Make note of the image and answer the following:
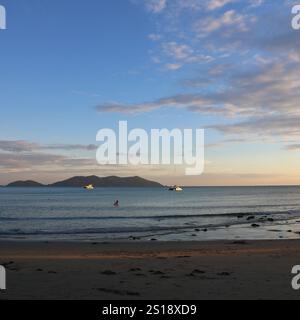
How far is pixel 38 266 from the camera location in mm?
15188

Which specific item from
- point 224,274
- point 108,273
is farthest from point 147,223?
point 224,274

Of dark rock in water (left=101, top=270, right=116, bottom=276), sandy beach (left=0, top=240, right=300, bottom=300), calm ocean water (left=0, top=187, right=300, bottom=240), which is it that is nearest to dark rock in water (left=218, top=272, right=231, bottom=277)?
sandy beach (left=0, top=240, right=300, bottom=300)

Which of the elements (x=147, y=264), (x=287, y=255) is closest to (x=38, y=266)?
(x=147, y=264)

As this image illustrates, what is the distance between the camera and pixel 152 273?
13430 millimetres

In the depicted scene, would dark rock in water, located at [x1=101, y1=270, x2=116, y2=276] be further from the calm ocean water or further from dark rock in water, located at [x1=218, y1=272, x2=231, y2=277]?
the calm ocean water

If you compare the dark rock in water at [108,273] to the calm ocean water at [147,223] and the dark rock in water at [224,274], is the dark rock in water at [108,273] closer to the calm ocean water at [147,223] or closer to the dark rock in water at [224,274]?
the dark rock in water at [224,274]

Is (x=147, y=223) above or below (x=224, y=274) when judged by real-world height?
below

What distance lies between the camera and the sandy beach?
10656mm

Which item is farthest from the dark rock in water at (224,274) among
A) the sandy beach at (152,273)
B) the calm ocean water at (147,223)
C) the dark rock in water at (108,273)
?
the calm ocean water at (147,223)

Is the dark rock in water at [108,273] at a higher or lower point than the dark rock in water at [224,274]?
lower

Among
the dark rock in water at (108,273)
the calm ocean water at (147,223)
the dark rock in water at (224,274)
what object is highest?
the dark rock in water at (224,274)

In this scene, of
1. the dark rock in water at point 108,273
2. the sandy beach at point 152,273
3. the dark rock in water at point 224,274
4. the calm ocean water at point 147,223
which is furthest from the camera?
the calm ocean water at point 147,223

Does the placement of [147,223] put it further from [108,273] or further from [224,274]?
[224,274]

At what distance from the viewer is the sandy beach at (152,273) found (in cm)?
1066
